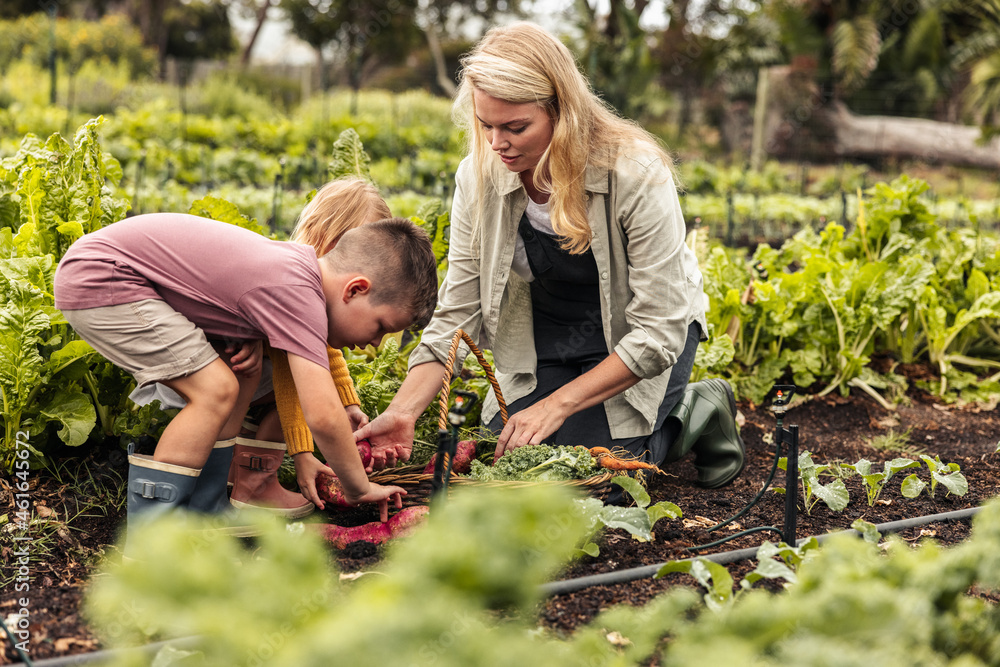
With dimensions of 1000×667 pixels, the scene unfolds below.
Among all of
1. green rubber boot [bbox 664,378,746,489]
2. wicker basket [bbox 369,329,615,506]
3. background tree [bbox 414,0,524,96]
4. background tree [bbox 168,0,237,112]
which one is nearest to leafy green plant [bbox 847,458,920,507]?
green rubber boot [bbox 664,378,746,489]

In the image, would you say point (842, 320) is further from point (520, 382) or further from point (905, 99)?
point (905, 99)

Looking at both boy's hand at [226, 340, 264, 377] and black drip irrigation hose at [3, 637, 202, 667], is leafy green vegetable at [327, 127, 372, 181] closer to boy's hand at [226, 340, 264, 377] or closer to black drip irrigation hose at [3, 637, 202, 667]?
boy's hand at [226, 340, 264, 377]

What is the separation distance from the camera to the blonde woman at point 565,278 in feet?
7.25

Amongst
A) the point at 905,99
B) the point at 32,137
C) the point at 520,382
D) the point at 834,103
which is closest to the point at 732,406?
the point at 520,382

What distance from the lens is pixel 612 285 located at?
8.16 ft

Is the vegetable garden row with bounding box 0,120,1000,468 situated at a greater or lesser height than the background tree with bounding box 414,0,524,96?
lesser

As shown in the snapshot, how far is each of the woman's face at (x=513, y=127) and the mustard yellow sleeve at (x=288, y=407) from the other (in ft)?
2.59

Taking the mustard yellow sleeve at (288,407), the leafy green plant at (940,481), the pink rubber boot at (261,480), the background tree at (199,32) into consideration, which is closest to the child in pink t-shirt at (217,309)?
the mustard yellow sleeve at (288,407)

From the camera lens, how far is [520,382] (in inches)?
108

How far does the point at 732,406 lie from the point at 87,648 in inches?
80.0

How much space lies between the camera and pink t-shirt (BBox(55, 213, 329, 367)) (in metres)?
1.87

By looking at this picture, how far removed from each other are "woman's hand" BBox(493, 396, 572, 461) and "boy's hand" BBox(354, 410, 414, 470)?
246 mm

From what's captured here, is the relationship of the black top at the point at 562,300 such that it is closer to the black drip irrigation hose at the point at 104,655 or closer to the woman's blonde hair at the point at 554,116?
the woman's blonde hair at the point at 554,116

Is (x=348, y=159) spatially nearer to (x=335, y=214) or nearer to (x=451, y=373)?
(x=335, y=214)
